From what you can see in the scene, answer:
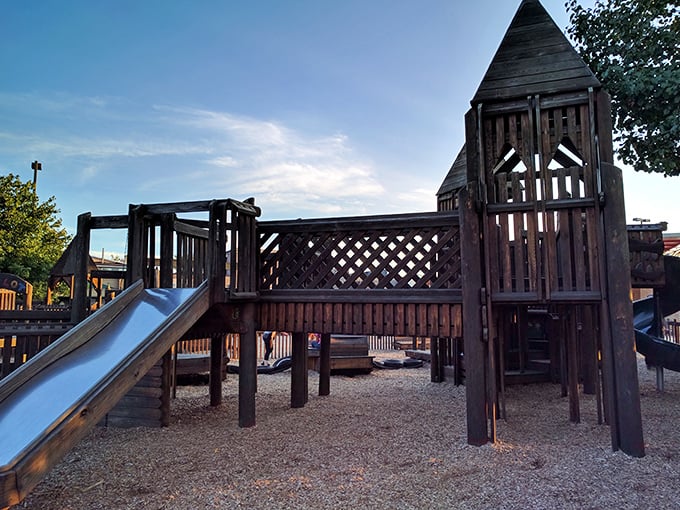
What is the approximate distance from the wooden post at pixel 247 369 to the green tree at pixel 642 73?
828cm

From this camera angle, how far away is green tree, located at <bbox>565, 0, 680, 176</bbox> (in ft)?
27.1

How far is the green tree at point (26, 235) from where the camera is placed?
838 inches

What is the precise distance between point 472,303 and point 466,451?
164 centimetres

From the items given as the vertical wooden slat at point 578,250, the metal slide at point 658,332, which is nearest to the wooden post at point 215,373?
the vertical wooden slat at point 578,250

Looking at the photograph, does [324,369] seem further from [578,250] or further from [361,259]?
[578,250]

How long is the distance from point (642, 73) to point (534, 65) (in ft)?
14.5

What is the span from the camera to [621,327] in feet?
15.5

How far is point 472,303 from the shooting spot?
5.12 meters

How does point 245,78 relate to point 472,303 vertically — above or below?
above

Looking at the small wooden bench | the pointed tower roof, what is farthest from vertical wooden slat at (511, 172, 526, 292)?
the small wooden bench

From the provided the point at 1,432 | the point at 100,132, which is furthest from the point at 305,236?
the point at 100,132

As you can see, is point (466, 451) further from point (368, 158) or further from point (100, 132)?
point (100, 132)

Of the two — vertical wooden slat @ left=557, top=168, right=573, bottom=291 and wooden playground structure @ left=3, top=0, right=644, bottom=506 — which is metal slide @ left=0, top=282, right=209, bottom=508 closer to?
wooden playground structure @ left=3, top=0, right=644, bottom=506

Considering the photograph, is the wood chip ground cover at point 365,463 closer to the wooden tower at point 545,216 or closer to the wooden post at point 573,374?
the wooden post at point 573,374
